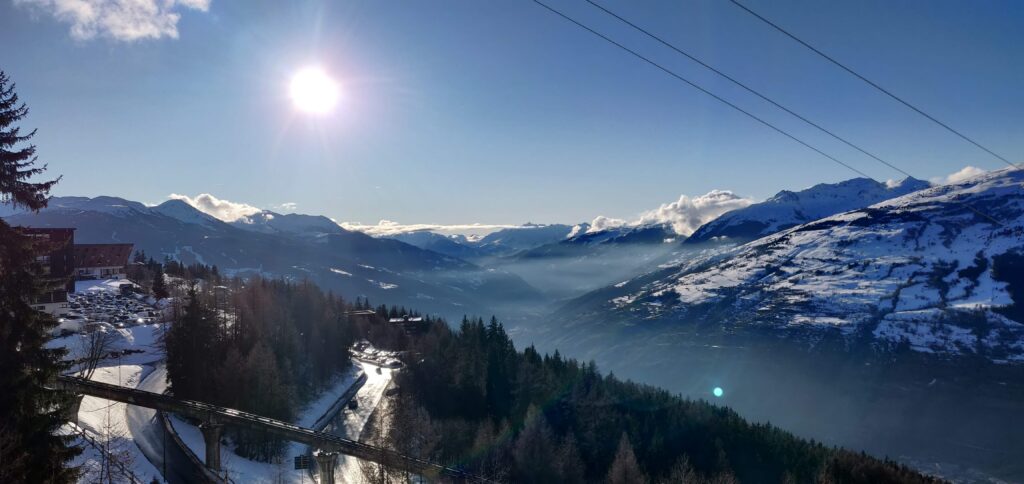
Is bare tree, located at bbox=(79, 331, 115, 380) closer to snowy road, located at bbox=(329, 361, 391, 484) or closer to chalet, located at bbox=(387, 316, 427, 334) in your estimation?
snowy road, located at bbox=(329, 361, 391, 484)

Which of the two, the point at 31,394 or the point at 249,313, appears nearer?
the point at 31,394

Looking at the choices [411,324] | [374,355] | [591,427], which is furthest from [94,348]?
[411,324]

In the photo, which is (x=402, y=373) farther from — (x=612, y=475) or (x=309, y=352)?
(x=612, y=475)

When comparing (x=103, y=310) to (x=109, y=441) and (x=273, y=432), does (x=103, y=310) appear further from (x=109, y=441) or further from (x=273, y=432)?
(x=109, y=441)

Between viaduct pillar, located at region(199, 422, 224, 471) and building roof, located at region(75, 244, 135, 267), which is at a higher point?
building roof, located at region(75, 244, 135, 267)

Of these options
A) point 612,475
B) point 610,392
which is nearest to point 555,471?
point 612,475

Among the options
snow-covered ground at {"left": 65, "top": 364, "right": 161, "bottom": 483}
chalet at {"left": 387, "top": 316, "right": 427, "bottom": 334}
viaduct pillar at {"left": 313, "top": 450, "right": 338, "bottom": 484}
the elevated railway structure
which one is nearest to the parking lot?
snow-covered ground at {"left": 65, "top": 364, "right": 161, "bottom": 483}

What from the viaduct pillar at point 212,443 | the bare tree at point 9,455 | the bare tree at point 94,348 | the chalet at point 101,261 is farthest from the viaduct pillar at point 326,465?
the chalet at point 101,261
